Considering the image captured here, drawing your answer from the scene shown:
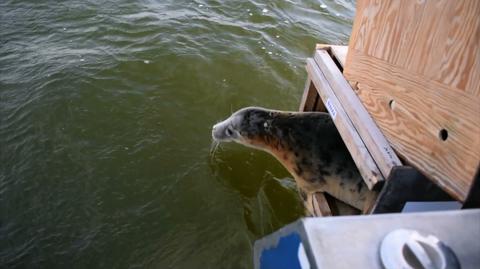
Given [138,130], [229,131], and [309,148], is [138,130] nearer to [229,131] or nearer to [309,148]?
[229,131]

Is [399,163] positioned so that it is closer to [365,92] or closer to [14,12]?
[365,92]

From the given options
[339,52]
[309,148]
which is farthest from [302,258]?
[339,52]

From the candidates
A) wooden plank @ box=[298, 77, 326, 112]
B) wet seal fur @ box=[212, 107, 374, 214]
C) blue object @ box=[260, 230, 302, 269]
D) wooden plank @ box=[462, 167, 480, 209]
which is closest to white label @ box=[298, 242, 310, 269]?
blue object @ box=[260, 230, 302, 269]

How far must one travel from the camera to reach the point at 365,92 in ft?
8.71

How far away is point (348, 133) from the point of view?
2512 millimetres

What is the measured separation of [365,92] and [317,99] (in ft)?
3.47

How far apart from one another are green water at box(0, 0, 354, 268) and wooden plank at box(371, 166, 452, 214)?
1.48 m

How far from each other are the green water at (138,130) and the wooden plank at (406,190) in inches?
58.3

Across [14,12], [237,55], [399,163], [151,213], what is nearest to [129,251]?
[151,213]

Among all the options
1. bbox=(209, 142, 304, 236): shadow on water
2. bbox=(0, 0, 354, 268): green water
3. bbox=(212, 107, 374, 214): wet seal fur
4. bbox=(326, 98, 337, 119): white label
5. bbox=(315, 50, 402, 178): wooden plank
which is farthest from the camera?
bbox=(209, 142, 304, 236): shadow on water

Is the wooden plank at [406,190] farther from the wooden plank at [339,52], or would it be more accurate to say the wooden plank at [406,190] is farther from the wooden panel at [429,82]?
the wooden plank at [339,52]

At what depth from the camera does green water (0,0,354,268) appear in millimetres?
3191

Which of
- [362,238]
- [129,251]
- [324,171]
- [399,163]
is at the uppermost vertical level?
[362,238]

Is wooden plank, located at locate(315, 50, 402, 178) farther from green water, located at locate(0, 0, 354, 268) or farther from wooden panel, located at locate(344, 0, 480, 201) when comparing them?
green water, located at locate(0, 0, 354, 268)
